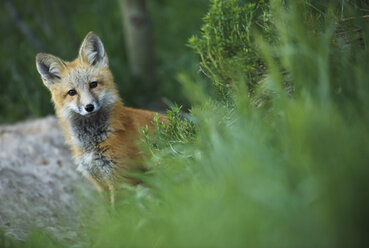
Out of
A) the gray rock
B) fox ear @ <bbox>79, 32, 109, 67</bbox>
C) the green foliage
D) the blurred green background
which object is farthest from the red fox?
the blurred green background

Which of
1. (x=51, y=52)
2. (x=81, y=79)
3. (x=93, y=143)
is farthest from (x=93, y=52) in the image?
(x=51, y=52)

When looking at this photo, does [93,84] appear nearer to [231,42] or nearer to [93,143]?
[93,143]

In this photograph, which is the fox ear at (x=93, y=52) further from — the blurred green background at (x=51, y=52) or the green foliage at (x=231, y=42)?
the blurred green background at (x=51, y=52)

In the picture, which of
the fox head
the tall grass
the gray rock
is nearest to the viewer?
the tall grass

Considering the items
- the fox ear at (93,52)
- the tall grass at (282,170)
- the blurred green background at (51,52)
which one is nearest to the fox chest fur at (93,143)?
the fox ear at (93,52)

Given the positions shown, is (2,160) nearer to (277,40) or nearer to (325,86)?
(277,40)

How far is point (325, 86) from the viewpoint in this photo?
1.89 m

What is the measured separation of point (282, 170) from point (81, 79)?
2.35 metres

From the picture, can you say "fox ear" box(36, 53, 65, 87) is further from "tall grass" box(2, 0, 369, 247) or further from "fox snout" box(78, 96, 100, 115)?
"tall grass" box(2, 0, 369, 247)

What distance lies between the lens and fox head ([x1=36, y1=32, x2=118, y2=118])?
3359 millimetres

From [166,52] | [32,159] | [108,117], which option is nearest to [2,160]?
[32,159]

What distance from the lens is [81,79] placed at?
3434mm

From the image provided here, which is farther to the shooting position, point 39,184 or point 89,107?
point 39,184

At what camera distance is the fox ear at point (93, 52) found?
3600 mm
